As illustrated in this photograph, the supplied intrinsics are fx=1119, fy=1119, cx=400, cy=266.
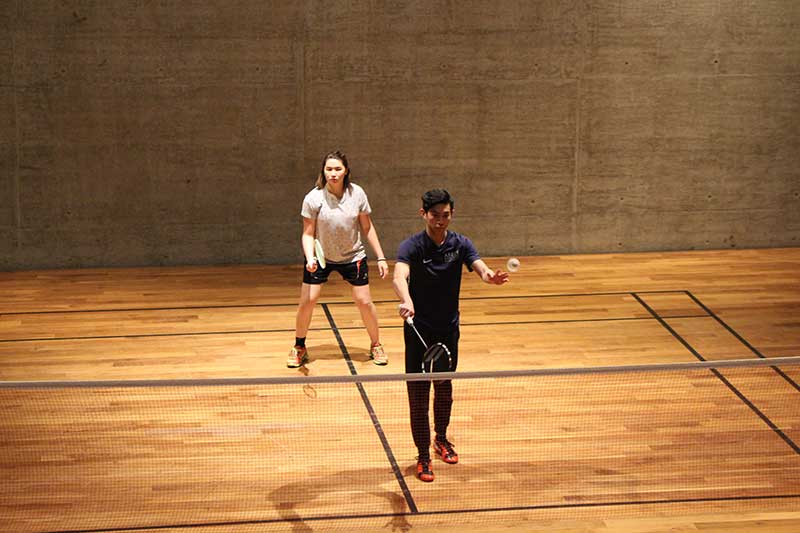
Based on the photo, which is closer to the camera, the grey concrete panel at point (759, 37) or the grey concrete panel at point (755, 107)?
the grey concrete panel at point (759, 37)

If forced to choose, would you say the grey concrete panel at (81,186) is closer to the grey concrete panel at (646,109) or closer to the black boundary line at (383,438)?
the black boundary line at (383,438)

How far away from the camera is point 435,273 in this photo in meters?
6.14

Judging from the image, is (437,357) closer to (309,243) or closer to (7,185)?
(309,243)

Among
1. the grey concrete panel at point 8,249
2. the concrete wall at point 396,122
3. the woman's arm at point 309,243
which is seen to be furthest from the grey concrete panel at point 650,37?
the grey concrete panel at point 8,249

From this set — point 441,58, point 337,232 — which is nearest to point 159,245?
point 441,58

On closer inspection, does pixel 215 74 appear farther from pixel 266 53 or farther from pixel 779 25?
pixel 779 25

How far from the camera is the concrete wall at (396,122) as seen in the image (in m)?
11.1

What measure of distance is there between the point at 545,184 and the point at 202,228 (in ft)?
12.0

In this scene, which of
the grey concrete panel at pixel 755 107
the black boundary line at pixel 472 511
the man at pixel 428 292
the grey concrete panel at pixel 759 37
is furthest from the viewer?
the grey concrete panel at pixel 755 107

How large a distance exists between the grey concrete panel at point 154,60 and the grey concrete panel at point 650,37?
3198 millimetres

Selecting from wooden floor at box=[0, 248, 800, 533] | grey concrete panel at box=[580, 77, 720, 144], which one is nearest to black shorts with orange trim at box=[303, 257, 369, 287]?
wooden floor at box=[0, 248, 800, 533]

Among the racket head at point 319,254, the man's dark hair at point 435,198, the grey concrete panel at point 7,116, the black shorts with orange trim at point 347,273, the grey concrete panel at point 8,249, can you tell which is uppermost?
the grey concrete panel at point 7,116

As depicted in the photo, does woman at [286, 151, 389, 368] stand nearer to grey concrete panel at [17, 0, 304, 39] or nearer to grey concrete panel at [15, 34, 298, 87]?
grey concrete panel at [15, 34, 298, 87]

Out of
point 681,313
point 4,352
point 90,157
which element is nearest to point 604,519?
point 681,313
